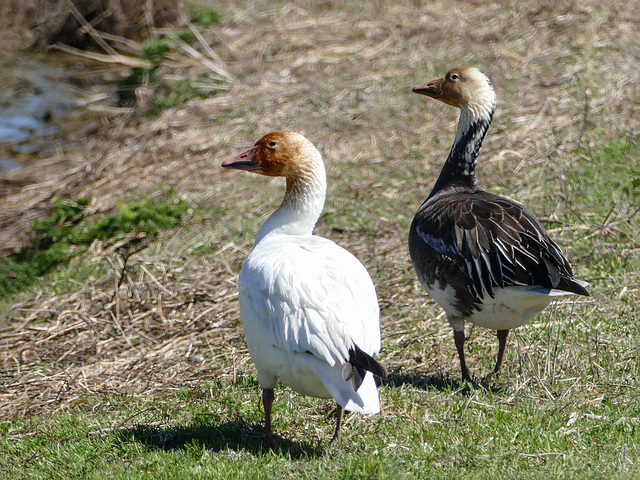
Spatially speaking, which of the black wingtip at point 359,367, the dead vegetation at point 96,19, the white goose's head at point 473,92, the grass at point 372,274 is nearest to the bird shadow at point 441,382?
the grass at point 372,274

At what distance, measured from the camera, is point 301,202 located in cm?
Result: 522

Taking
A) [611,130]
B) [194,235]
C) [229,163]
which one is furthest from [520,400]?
[611,130]

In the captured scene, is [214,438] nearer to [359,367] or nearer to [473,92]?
[359,367]

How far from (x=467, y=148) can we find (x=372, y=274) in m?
1.71

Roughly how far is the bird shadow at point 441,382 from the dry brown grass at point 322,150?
24cm

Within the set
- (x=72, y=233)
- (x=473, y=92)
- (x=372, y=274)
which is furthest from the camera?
(x=72, y=233)

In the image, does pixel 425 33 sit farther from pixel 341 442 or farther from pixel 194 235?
pixel 341 442

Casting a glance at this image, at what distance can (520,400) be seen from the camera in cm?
501

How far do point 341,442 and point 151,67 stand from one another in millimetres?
10730

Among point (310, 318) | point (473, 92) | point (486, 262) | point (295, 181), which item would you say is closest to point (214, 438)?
point (310, 318)

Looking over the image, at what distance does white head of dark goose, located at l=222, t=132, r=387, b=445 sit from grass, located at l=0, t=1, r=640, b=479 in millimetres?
448

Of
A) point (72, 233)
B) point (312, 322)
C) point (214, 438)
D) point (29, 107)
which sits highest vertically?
point (312, 322)

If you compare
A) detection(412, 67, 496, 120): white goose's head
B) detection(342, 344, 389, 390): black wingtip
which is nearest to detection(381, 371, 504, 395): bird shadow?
detection(342, 344, 389, 390): black wingtip

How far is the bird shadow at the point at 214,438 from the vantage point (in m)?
4.55
